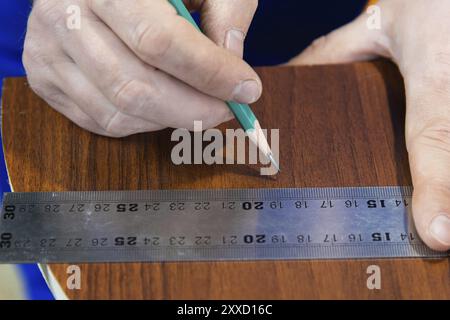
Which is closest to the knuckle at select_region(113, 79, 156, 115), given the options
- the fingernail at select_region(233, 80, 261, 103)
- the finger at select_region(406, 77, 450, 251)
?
the fingernail at select_region(233, 80, 261, 103)

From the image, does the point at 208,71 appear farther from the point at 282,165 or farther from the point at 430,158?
the point at 430,158

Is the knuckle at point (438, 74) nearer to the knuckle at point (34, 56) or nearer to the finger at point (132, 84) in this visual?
the finger at point (132, 84)

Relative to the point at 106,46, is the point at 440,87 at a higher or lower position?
lower

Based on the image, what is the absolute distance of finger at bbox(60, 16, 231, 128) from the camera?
0.69m

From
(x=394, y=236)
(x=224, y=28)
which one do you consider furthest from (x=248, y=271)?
(x=224, y=28)

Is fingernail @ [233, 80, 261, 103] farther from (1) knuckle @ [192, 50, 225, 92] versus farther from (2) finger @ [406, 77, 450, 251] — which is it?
(2) finger @ [406, 77, 450, 251]

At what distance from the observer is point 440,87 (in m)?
0.85

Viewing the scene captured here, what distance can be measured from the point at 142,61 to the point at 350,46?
1.65 feet

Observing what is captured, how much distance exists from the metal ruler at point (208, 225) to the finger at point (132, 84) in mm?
124

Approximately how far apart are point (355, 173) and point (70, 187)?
41cm

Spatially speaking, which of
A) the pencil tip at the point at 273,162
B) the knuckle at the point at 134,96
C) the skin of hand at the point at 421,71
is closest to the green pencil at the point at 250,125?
the pencil tip at the point at 273,162

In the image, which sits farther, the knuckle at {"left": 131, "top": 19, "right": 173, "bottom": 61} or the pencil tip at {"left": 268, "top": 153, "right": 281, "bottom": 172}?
the pencil tip at {"left": 268, "top": 153, "right": 281, "bottom": 172}

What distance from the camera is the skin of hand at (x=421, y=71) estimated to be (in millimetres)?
723
